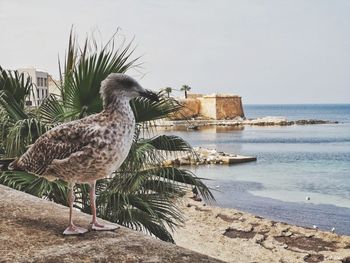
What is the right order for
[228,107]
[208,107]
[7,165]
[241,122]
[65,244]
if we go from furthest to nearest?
[241,122] → [228,107] → [208,107] → [7,165] → [65,244]

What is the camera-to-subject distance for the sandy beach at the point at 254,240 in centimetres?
1366

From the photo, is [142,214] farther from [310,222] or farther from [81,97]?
[310,222]

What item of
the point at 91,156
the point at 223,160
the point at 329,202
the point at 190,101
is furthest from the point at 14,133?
the point at 190,101

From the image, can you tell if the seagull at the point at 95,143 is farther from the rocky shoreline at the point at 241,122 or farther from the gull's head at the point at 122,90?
the rocky shoreline at the point at 241,122

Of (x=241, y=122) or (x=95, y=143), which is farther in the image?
(x=241, y=122)

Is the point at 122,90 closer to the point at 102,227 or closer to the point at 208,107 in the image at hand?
the point at 102,227

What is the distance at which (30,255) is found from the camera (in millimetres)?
2047

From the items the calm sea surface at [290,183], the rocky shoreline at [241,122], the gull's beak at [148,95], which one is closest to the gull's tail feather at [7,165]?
the gull's beak at [148,95]

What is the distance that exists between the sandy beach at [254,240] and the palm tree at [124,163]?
7.95 metres

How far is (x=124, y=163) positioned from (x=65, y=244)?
9.67 feet

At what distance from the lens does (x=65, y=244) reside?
2.20 metres

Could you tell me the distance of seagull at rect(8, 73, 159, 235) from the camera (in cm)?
233

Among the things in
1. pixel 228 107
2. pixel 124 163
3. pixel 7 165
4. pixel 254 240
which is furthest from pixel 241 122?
pixel 7 165

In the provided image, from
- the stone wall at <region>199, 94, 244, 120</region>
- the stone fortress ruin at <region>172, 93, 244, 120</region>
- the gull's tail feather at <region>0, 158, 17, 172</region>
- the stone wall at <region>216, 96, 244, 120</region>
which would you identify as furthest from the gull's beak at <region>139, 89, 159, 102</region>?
the stone wall at <region>216, 96, 244, 120</region>
